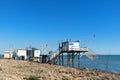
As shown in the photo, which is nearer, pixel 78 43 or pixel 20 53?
pixel 78 43

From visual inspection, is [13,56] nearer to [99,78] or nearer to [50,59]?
[50,59]

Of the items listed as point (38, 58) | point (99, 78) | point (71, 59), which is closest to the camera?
point (99, 78)

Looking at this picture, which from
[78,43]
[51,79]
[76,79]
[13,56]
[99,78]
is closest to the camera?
[51,79]

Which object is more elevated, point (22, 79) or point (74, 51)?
point (74, 51)

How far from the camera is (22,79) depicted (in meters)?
18.0

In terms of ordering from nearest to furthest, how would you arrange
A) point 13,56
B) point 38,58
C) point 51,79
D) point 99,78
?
point 51,79, point 99,78, point 38,58, point 13,56

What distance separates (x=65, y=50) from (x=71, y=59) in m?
4.65

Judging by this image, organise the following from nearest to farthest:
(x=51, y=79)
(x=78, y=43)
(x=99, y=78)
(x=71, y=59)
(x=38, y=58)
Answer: (x=51, y=79)
(x=99, y=78)
(x=78, y=43)
(x=71, y=59)
(x=38, y=58)

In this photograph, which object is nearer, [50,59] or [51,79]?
[51,79]

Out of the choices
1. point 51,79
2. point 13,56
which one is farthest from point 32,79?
point 13,56

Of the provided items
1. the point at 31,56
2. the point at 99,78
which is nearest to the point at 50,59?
the point at 31,56

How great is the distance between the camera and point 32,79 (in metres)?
18.3

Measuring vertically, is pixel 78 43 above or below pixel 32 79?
above

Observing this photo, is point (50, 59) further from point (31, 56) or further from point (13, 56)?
point (13, 56)
